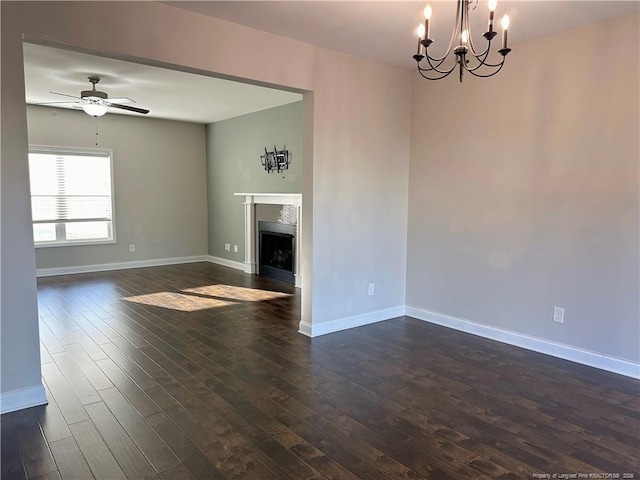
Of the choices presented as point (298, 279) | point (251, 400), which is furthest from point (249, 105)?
point (251, 400)

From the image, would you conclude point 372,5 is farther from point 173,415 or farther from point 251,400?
point 173,415

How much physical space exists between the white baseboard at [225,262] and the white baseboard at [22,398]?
478 cm

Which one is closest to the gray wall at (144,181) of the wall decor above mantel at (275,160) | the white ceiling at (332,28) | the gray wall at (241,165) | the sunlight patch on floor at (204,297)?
the gray wall at (241,165)

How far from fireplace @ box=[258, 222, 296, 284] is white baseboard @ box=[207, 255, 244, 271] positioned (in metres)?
0.58

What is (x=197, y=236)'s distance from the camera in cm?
823

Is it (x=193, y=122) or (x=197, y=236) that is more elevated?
(x=193, y=122)

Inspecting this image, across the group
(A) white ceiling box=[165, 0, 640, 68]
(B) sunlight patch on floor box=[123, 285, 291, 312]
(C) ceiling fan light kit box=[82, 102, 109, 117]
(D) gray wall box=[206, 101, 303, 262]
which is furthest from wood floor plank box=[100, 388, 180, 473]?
(D) gray wall box=[206, 101, 303, 262]

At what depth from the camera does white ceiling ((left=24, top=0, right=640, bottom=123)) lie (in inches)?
113

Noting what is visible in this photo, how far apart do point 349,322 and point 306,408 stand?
1672 mm

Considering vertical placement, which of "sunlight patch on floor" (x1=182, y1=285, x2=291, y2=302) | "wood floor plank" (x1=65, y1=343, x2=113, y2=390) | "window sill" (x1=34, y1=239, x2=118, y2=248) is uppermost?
"window sill" (x1=34, y1=239, x2=118, y2=248)

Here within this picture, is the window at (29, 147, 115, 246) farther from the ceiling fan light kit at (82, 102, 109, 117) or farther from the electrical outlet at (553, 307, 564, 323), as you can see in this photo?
the electrical outlet at (553, 307, 564, 323)

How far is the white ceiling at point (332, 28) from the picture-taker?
113 inches

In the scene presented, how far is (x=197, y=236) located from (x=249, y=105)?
310 cm

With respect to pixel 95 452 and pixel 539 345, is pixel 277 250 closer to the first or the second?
pixel 539 345
